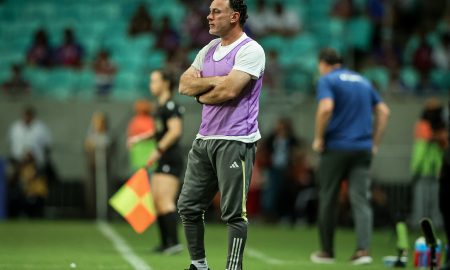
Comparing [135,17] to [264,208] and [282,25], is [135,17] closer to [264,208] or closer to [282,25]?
[282,25]

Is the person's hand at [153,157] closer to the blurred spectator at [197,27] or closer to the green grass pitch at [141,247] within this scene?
the green grass pitch at [141,247]

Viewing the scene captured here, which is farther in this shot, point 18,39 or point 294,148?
point 18,39

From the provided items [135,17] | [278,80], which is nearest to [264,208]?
[278,80]

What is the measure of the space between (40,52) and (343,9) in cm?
675

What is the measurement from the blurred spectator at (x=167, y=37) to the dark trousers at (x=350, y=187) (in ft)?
36.1

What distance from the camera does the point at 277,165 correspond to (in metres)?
20.2

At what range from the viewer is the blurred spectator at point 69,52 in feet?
74.7

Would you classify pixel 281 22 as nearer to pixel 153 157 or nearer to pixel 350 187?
pixel 153 157

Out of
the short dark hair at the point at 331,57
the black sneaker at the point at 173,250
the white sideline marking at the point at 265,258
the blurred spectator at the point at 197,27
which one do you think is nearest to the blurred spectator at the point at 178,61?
the blurred spectator at the point at 197,27

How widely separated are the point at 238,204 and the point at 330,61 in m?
4.09

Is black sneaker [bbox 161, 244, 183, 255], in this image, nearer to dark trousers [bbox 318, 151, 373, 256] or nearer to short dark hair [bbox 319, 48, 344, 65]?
dark trousers [bbox 318, 151, 373, 256]

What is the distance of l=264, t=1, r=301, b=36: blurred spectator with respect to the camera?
22984 millimetres

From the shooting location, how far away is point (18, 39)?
23719 mm

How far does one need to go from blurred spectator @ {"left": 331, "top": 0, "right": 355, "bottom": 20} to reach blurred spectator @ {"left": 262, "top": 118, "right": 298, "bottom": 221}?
12.7ft
